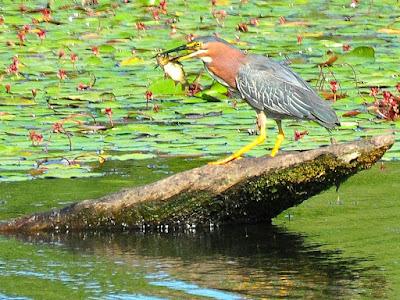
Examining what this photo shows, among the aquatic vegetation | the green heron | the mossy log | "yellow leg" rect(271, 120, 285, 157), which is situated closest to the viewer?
the mossy log

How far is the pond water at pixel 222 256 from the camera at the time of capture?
676cm

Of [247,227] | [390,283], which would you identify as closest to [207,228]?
[247,227]

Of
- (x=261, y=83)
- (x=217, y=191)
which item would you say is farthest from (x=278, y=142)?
(x=217, y=191)

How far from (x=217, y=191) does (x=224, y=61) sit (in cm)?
109

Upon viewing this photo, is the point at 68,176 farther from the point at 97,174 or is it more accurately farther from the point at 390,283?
the point at 390,283

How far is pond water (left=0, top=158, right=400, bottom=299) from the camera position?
676 cm

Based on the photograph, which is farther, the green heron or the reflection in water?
the green heron

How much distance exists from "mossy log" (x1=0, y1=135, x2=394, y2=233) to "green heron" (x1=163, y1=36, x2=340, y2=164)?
569 mm

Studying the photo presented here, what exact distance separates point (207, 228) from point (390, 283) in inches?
66.6

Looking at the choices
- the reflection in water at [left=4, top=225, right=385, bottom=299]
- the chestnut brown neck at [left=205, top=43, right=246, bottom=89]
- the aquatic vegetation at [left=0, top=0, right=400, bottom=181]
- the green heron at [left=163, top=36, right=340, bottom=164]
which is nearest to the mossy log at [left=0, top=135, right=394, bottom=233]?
the reflection in water at [left=4, top=225, right=385, bottom=299]

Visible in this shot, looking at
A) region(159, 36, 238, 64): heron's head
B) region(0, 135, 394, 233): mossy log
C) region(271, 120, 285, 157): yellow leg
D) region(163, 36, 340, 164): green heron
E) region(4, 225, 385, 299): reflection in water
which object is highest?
region(159, 36, 238, 64): heron's head

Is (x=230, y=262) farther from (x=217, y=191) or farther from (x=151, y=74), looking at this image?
(x=151, y=74)

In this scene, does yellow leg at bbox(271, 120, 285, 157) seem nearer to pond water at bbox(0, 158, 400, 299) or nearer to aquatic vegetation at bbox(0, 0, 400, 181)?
pond water at bbox(0, 158, 400, 299)

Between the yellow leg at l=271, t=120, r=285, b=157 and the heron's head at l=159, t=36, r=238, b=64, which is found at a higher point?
the heron's head at l=159, t=36, r=238, b=64
